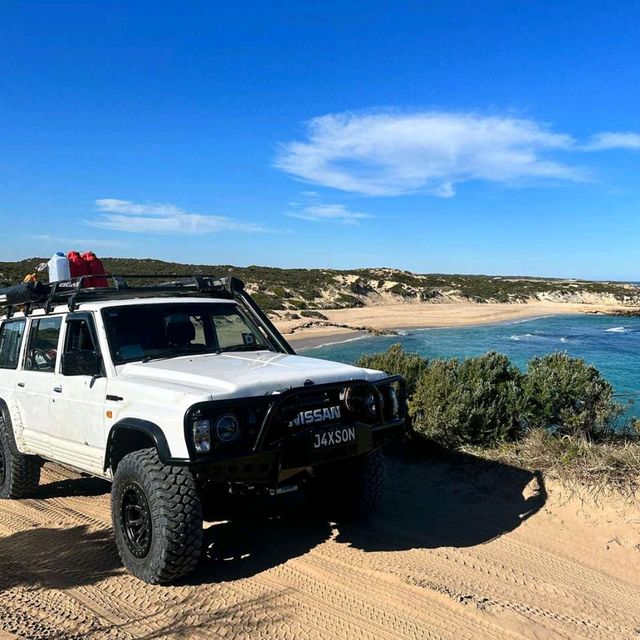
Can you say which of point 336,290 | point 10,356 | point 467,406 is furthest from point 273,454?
point 336,290

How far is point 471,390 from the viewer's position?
24.0ft

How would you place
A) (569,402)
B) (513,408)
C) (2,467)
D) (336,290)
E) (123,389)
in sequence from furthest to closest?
(336,290)
(569,402)
(513,408)
(2,467)
(123,389)

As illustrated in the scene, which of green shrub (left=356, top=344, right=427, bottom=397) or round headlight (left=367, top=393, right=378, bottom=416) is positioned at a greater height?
round headlight (left=367, top=393, right=378, bottom=416)

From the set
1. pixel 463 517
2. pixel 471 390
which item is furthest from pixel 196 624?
pixel 471 390

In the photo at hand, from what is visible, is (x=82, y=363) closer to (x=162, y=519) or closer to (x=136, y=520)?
(x=136, y=520)

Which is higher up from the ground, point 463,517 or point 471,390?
point 471,390

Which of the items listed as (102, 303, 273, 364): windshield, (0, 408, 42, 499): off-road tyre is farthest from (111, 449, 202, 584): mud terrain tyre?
(0, 408, 42, 499): off-road tyre

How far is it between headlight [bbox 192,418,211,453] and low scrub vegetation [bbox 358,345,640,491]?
A: 12.6 ft

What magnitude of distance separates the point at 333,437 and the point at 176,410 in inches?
43.3

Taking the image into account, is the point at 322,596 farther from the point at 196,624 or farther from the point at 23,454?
the point at 23,454

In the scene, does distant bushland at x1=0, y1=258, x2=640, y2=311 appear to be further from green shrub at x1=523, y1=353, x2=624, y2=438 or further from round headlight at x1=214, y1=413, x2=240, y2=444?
round headlight at x1=214, y1=413, x2=240, y2=444

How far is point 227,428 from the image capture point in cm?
394

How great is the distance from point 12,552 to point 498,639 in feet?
12.0

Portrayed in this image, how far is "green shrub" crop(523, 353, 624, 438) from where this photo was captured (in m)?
7.30
